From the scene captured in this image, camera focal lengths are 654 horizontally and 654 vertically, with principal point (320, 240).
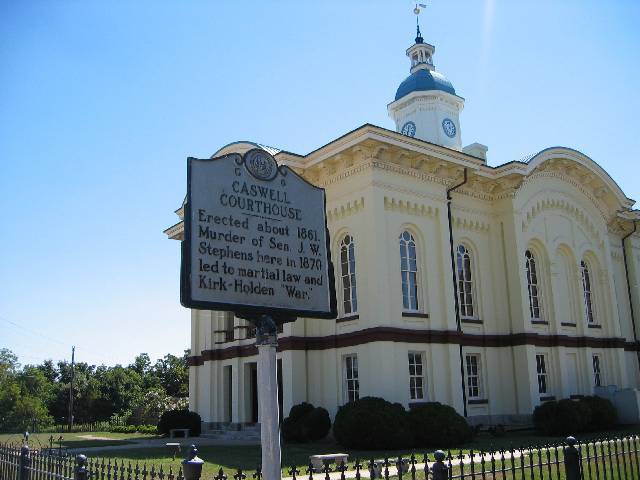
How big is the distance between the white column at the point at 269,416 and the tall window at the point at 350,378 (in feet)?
49.7

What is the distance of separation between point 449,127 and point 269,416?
2516 centimetres

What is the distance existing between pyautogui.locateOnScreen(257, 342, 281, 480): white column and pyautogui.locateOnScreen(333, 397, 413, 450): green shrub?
1146cm

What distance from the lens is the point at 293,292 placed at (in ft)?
24.7

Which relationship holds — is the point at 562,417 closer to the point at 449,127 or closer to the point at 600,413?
the point at 600,413

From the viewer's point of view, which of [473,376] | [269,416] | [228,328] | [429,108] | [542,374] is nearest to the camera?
[269,416]

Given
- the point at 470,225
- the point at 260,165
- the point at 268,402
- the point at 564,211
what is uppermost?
the point at 564,211

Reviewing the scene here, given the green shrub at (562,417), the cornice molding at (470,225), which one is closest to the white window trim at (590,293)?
the cornice molding at (470,225)

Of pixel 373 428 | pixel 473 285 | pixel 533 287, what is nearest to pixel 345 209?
A: pixel 473 285

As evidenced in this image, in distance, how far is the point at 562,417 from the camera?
2206 cm

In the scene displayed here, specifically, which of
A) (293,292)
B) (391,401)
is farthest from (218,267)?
(391,401)

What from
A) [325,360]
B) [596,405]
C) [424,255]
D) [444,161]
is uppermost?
[444,161]

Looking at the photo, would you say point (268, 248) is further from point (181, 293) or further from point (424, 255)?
point (424, 255)

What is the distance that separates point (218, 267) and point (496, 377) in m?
20.0

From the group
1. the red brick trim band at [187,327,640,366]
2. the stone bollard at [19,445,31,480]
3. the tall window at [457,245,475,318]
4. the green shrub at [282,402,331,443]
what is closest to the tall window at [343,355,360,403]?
the red brick trim band at [187,327,640,366]
